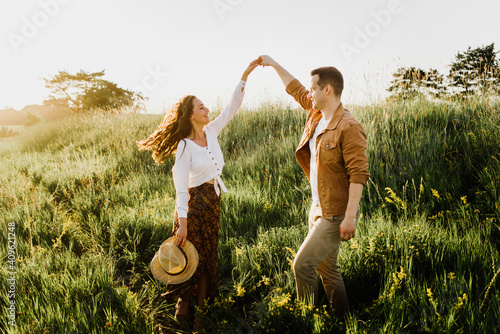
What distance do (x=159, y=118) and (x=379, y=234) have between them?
858cm

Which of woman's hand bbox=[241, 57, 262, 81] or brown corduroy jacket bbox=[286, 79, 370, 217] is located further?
woman's hand bbox=[241, 57, 262, 81]

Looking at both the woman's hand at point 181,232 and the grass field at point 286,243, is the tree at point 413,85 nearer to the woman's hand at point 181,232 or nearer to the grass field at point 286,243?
the grass field at point 286,243

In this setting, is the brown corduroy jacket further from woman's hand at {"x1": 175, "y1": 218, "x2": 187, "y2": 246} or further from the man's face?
woman's hand at {"x1": 175, "y1": 218, "x2": 187, "y2": 246}

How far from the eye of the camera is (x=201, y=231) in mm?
2863

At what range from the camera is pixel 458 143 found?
4.69m

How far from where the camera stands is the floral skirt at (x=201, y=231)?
2.84 meters

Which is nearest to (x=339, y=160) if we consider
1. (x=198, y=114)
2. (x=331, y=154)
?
(x=331, y=154)

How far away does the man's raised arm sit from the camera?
305 centimetres

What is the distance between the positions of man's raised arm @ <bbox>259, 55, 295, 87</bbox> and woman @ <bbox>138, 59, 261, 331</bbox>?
83 centimetres

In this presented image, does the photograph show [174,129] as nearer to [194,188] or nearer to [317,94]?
[194,188]

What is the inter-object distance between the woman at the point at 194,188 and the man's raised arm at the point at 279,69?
2.72ft

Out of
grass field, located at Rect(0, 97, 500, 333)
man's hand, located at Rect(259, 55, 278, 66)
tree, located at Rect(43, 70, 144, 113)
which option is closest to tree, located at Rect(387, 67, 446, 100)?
grass field, located at Rect(0, 97, 500, 333)

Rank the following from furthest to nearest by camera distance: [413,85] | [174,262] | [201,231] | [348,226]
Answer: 1. [413,85]
2. [201,231]
3. [174,262]
4. [348,226]

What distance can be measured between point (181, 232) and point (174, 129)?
102 centimetres
